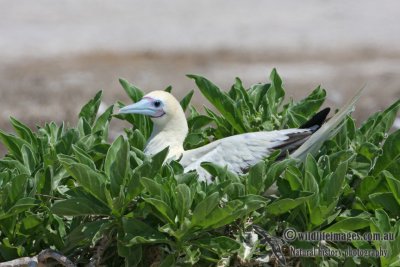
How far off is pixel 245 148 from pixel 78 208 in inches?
36.0

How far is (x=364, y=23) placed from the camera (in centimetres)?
1241

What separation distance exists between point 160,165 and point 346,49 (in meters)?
8.27

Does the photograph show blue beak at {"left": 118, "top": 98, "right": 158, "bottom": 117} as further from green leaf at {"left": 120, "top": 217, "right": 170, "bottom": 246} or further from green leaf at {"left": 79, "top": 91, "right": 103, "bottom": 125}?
green leaf at {"left": 120, "top": 217, "right": 170, "bottom": 246}

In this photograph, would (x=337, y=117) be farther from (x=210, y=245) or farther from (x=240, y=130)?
(x=210, y=245)

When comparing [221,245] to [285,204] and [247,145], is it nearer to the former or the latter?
[285,204]

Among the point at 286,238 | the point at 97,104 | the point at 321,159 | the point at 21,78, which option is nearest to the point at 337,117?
the point at 321,159

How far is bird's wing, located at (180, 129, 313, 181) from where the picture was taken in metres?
4.53

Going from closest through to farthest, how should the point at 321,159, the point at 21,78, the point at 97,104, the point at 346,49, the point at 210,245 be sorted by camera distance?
the point at 210,245 < the point at 321,159 < the point at 97,104 < the point at 21,78 < the point at 346,49

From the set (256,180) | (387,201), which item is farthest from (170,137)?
(387,201)

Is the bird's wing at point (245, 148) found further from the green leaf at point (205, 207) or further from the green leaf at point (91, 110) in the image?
the green leaf at point (205, 207)

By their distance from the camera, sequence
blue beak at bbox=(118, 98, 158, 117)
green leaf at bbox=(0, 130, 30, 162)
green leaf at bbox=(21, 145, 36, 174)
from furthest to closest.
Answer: blue beak at bbox=(118, 98, 158, 117) → green leaf at bbox=(0, 130, 30, 162) → green leaf at bbox=(21, 145, 36, 174)

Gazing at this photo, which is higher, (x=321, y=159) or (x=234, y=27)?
(x=321, y=159)

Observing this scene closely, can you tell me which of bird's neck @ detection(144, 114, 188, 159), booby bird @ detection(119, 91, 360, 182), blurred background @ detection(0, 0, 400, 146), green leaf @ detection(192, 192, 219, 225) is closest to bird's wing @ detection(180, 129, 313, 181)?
booby bird @ detection(119, 91, 360, 182)

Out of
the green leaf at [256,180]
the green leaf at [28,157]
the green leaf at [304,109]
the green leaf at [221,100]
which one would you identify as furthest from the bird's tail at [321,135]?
the green leaf at [28,157]
